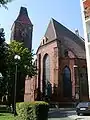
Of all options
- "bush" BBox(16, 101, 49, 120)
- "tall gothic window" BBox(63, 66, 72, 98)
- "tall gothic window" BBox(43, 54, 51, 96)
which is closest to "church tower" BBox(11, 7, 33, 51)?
"tall gothic window" BBox(43, 54, 51, 96)

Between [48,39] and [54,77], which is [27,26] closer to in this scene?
[48,39]

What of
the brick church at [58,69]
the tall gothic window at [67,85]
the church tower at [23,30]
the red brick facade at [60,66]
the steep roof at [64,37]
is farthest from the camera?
the church tower at [23,30]

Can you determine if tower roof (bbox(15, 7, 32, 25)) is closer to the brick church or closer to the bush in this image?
the brick church

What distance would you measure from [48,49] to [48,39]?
2.97 metres

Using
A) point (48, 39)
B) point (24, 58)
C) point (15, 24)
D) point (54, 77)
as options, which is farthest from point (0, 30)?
point (15, 24)

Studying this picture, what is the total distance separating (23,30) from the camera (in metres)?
69.4

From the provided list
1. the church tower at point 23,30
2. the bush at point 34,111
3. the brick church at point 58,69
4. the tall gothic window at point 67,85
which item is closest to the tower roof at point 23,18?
the church tower at point 23,30

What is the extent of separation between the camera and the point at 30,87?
172ft

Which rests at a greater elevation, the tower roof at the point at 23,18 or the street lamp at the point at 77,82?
the tower roof at the point at 23,18

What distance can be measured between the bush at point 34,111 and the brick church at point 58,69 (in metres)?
30.4

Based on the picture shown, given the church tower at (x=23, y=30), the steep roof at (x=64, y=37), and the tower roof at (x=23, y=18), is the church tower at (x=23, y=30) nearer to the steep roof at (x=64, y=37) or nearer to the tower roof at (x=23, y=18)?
the tower roof at (x=23, y=18)

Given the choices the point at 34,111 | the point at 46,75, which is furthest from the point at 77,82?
the point at 34,111

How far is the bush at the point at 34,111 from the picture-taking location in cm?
1432

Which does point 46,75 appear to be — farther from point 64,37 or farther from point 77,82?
point 64,37
